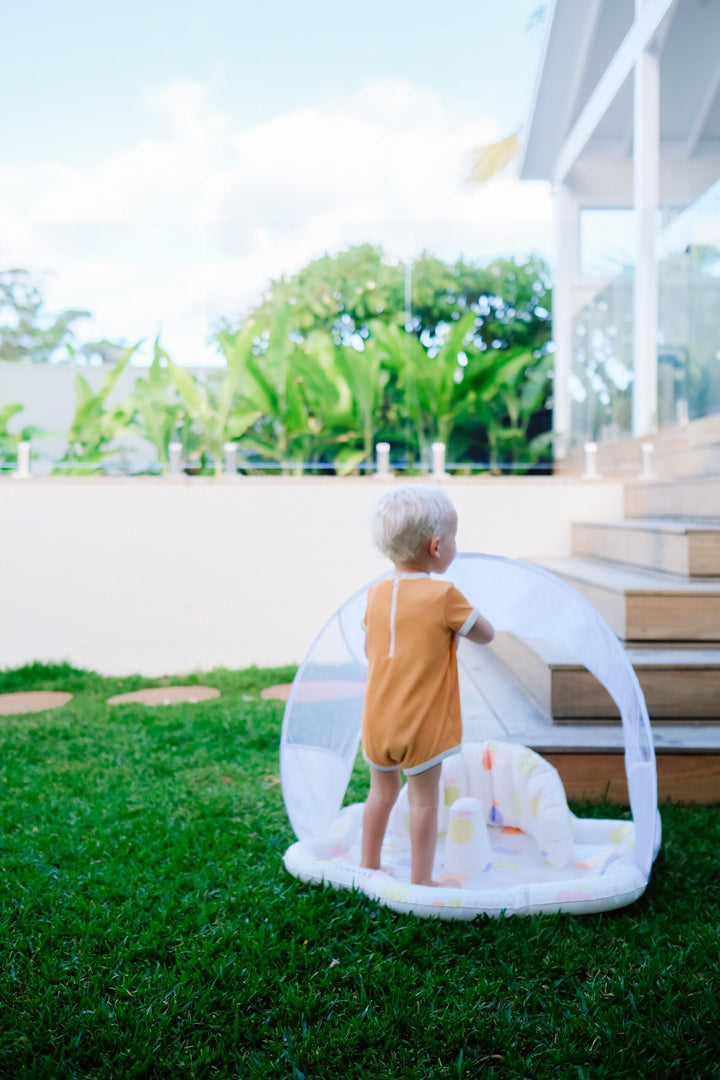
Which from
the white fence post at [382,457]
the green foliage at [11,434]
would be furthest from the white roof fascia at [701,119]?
the green foliage at [11,434]

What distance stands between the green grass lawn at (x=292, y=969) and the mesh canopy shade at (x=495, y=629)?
167 millimetres

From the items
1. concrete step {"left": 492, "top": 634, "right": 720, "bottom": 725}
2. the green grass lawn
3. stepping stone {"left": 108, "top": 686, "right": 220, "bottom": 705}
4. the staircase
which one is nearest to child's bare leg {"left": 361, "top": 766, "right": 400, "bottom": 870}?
the green grass lawn

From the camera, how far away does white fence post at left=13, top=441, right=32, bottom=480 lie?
471cm

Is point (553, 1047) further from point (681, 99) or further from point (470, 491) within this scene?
point (681, 99)

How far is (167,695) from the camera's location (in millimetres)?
4082

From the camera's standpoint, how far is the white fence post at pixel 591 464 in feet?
16.1

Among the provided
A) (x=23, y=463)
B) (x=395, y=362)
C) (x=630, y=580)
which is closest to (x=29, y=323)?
(x=23, y=463)

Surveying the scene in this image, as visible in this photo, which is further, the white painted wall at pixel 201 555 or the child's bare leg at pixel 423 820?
the white painted wall at pixel 201 555

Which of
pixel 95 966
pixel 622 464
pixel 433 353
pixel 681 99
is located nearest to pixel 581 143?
pixel 681 99

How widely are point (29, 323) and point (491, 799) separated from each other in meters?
4.22

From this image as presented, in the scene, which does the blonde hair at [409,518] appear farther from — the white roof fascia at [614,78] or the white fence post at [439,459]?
the white roof fascia at [614,78]

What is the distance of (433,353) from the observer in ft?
16.6

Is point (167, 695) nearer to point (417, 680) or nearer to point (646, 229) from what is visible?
point (417, 680)

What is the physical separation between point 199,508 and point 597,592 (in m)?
2.43
